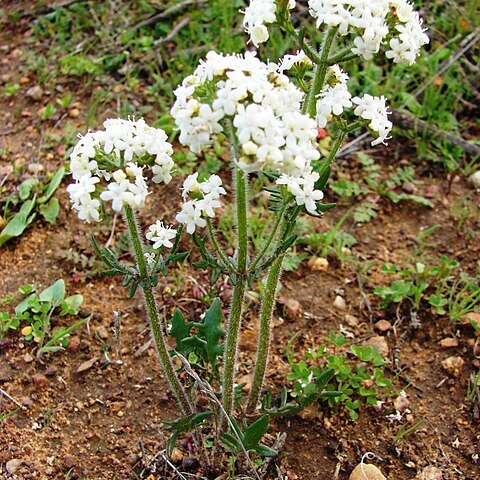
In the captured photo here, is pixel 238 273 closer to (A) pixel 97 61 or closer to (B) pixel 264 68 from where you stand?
(B) pixel 264 68

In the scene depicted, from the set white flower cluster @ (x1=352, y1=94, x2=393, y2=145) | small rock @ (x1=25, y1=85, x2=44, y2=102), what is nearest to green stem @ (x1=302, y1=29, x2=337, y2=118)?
white flower cluster @ (x1=352, y1=94, x2=393, y2=145)

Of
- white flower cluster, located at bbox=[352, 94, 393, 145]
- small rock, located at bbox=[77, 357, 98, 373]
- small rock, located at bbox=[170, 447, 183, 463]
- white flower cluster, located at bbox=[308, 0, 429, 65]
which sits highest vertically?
white flower cluster, located at bbox=[308, 0, 429, 65]

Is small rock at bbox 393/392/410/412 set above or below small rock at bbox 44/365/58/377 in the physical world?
below

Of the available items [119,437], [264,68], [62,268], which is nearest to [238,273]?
[264,68]

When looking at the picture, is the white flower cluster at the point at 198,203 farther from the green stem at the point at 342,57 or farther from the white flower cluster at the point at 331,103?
the green stem at the point at 342,57

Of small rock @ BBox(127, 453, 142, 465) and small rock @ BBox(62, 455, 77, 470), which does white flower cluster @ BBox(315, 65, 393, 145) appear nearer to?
small rock @ BBox(127, 453, 142, 465)

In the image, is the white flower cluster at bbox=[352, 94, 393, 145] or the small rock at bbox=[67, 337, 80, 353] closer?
the white flower cluster at bbox=[352, 94, 393, 145]

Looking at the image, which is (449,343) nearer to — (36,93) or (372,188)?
(372,188)
